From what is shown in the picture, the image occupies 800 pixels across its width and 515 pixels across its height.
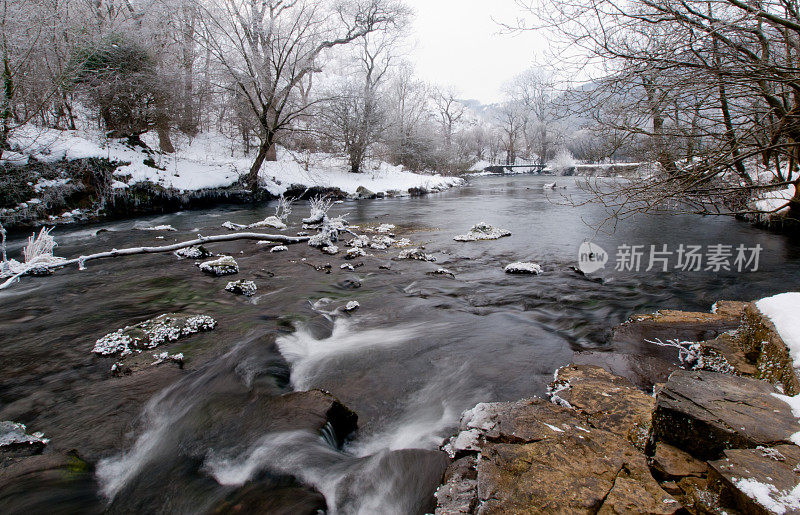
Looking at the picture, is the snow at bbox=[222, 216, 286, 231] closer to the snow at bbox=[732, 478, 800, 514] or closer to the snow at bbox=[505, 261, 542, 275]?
the snow at bbox=[505, 261, 542, 275]

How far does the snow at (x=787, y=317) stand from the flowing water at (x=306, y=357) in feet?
3.10

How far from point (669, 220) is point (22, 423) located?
14.8m

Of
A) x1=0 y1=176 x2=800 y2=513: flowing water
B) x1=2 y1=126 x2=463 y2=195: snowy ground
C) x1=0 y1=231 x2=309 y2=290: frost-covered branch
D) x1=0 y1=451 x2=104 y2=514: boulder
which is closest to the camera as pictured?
x1=0 y1=451 x2=104 y2=514: boulder

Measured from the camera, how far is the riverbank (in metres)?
10.9

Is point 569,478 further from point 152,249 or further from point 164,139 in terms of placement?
point 164,139

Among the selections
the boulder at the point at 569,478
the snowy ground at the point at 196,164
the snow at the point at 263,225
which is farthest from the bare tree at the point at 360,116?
the boulder at the point at 569,478

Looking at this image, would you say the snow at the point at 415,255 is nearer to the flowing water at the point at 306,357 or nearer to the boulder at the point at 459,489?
the flowing water at the point at 306,357

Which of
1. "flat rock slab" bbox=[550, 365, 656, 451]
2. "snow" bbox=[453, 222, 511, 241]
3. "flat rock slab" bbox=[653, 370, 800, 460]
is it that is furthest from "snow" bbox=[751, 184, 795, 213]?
"flat rock slab" bbox=[653, 370, 800, 460]

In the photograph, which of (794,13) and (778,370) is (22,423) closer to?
(778,370)

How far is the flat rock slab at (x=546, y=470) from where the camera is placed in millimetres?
1644

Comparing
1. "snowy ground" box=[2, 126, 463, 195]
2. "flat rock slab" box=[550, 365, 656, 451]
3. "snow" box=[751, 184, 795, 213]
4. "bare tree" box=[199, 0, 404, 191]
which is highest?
"bare tree" box=[199, 0, 404, 191]

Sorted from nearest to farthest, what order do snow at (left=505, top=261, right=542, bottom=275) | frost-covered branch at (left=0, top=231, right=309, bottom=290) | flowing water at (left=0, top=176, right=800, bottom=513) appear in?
flowing water at (left=0, top=176, right=800, bottom=513) < frost-covered branch at (left=0, top=231, right=309, bottom=290) < snow at (left=505, top=261, right=542, bottom=275)

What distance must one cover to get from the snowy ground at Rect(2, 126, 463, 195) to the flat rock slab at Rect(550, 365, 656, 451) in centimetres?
1528

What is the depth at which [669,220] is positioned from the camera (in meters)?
11.8
